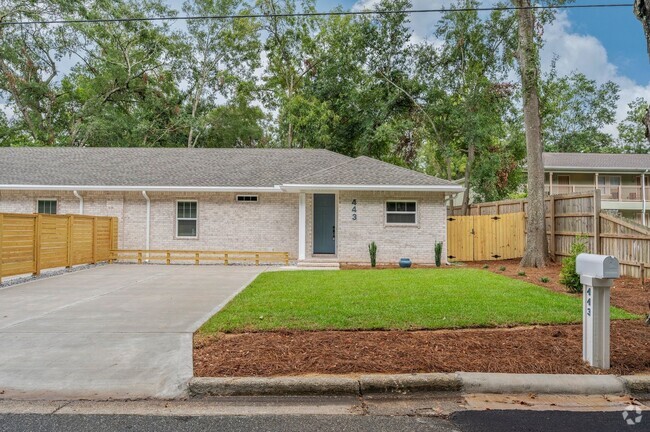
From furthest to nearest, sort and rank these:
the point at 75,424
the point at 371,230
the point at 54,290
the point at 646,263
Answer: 1. the point at 371,230
2. the point at 646,263
3. the point at 54,290
4. the point at 75,424

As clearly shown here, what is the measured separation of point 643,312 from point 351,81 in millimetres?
21477

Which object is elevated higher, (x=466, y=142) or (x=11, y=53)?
(x=11, y=53)

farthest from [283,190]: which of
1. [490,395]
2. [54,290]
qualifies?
[490,395]

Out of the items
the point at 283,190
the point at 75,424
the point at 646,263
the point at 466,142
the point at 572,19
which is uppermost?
the point at 572,19

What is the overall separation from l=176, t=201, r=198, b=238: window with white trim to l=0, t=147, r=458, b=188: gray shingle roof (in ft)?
2.66

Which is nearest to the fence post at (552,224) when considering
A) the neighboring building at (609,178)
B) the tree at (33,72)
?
the neighboring building at (609,178)

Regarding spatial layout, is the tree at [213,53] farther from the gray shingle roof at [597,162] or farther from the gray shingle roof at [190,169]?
the gray shingle roof at [597,162]

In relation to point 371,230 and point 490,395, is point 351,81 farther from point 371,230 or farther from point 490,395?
point 490,395

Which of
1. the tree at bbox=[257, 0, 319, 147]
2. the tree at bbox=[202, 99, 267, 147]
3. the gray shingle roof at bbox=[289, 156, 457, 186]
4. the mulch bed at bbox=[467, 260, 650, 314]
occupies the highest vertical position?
the tree at bbox=[257, 0, 319, 147]

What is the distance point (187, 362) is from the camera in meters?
4.32

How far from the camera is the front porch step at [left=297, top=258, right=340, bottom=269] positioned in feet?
43.0

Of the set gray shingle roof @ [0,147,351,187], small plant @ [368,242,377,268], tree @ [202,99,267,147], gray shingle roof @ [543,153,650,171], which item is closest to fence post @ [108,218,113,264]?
gray shingle roof @ [0,147,351,187]

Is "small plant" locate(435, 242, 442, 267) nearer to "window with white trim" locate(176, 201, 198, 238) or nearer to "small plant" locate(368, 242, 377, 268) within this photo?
"small plant" locate(368, 242, 377, 268)

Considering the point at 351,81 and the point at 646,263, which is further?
the point at 351,81
